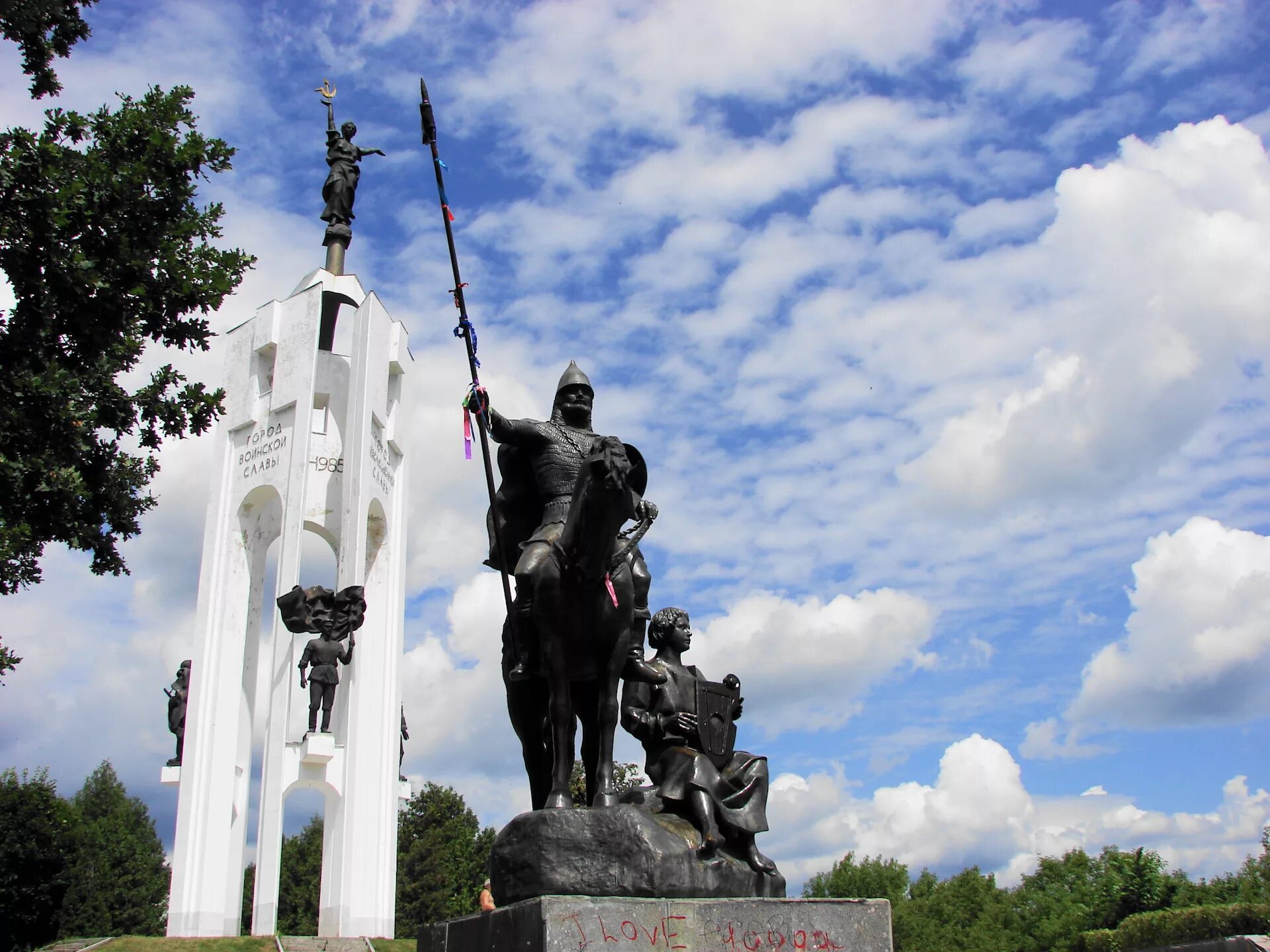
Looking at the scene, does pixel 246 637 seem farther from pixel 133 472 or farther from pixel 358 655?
pixel 133 472

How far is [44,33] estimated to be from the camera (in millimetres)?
11344

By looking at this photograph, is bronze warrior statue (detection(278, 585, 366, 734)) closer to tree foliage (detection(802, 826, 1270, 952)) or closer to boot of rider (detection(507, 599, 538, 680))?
tree foliage (detection(802, 826, 1270, 952))

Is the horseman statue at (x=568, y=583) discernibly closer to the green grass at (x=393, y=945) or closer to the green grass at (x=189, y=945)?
the green grass at (x=189, y=945)

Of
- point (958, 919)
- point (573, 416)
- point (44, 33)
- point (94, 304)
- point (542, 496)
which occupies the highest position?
point (44, 33)

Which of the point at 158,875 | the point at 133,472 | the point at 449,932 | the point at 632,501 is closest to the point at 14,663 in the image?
the point at 133,472

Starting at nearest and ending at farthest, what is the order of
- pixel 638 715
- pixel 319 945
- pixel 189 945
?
1. pixel 638 715
2. pixel 189 945
3. pixel 319 945

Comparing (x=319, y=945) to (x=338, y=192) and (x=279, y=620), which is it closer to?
(x=279, y=620)

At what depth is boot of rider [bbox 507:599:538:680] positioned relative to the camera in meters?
6.60

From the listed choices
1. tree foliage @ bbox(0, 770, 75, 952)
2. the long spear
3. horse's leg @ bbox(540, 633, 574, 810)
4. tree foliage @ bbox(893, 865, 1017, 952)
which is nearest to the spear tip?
the long spear

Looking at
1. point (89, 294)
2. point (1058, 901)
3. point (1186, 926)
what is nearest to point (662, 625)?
point (89, 294)

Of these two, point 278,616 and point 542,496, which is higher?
point 278,616

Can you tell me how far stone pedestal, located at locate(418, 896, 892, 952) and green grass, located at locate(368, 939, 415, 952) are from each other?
17150 millimetres

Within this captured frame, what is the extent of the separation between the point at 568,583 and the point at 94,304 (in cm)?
735

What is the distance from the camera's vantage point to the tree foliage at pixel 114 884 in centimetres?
4819
